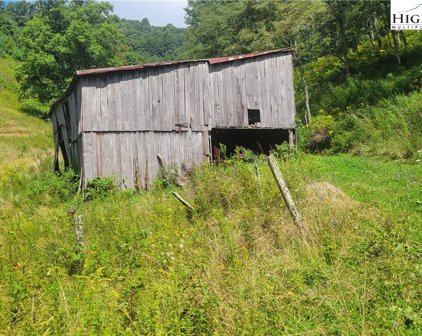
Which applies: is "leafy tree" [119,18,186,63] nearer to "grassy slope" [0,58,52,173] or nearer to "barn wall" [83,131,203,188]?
"grassy slope" [0,58,52,173]

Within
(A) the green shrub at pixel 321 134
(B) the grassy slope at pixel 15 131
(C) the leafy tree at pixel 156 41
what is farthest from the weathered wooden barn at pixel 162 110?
(C) the leafy tree at pixel 156 41

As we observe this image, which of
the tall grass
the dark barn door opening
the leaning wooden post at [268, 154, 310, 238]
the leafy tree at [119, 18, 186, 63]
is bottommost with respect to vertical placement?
the tall grass

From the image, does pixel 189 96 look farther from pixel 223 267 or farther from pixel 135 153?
pixel 223 267

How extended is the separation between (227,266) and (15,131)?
30.1 metres

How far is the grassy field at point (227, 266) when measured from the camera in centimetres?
412

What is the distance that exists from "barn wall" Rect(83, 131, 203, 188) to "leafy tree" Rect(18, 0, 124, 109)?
985 inches

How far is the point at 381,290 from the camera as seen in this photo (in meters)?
4.57

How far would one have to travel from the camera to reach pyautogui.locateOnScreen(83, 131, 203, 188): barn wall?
13797mm

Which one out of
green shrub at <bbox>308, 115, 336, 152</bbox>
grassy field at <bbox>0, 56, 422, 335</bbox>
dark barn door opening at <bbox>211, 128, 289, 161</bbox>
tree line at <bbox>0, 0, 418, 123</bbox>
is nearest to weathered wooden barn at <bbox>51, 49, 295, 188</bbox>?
dark barn door opening at <bbox>211, 128, 289, 161</bbox>

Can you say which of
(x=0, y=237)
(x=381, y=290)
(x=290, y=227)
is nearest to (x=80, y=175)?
(x=0, y=237)

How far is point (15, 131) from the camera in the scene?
102ft

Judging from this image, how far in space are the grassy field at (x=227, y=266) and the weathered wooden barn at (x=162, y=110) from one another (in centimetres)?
556

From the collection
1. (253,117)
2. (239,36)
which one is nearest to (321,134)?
(253,117)

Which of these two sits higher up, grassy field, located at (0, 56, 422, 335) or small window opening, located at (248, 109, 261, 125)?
small window opening, located at (248, 109, 261, 125)
